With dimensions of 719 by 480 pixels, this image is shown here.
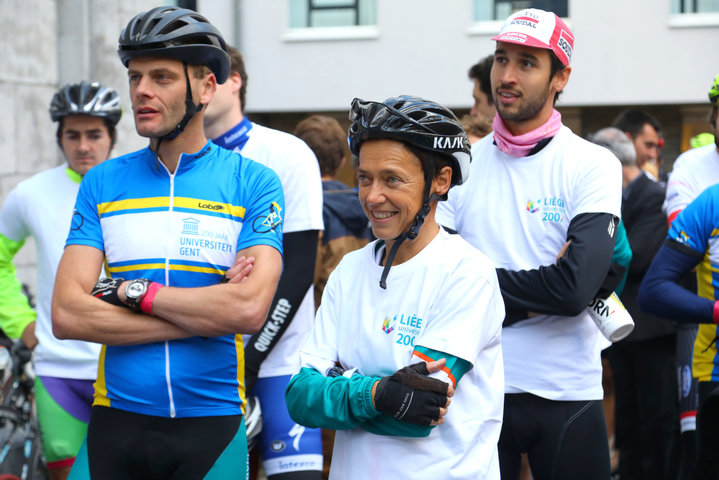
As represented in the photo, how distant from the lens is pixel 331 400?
→ 9.20ft

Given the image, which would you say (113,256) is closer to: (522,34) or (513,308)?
(513,308)

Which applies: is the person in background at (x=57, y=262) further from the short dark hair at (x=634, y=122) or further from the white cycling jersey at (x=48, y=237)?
the short dark hair at (x=634, y=122)

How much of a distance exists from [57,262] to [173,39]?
5.81 feet

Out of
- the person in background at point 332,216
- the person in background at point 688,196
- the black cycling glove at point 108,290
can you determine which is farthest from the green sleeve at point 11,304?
the person in background at point 688,196

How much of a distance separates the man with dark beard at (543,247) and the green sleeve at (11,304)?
8.07 ft

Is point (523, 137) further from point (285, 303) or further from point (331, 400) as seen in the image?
point (331, 400)

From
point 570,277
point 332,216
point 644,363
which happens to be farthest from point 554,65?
point 644,363

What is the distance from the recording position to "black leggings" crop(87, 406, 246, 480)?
Answer: 11.0ft

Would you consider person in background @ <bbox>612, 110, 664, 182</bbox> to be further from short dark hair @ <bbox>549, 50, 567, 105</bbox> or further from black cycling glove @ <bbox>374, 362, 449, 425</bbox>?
black cycling glove @ <bbox>374, 362, 449, 425</bbox>

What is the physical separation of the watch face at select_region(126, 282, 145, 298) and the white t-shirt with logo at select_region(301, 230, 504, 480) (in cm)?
64

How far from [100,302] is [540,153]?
5.93 ft

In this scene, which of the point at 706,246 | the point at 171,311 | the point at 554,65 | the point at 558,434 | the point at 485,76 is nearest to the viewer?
the point at 171,311

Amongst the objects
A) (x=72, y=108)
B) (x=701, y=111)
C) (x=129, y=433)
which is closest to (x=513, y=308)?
Result: (x=129, y=433)

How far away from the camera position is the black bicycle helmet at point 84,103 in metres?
5.31
